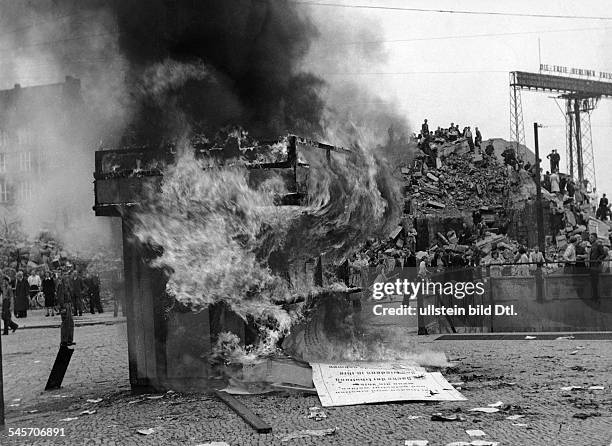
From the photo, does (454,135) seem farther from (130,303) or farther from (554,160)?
(130,303)

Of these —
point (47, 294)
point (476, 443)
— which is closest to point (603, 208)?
point (47, 294)

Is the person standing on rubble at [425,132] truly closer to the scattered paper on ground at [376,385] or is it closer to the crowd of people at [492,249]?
the crowd of people at [492,249]

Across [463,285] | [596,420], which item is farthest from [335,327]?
[463,285]

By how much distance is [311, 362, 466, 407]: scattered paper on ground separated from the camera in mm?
6812

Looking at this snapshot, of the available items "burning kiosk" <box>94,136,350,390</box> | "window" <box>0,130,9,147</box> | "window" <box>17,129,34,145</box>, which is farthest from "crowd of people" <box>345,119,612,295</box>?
"window" <box>0,130,9,147</box>

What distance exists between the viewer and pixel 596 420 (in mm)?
5898

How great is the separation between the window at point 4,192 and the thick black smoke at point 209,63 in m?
17.9

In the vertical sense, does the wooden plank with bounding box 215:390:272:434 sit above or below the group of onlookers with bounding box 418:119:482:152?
below

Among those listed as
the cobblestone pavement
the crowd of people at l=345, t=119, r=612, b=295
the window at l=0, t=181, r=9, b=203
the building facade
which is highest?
the building facade

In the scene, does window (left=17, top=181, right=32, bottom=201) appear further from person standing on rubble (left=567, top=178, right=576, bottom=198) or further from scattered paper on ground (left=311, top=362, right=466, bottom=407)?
person standing on rubble (left=567, top=178, right=576, bottom=198)

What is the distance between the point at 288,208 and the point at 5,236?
79.3 ft

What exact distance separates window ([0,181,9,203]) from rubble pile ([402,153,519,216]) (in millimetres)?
17715

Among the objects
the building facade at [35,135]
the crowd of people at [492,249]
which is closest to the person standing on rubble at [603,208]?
the crowd of people at [492,249]

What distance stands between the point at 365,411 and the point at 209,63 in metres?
4.30
